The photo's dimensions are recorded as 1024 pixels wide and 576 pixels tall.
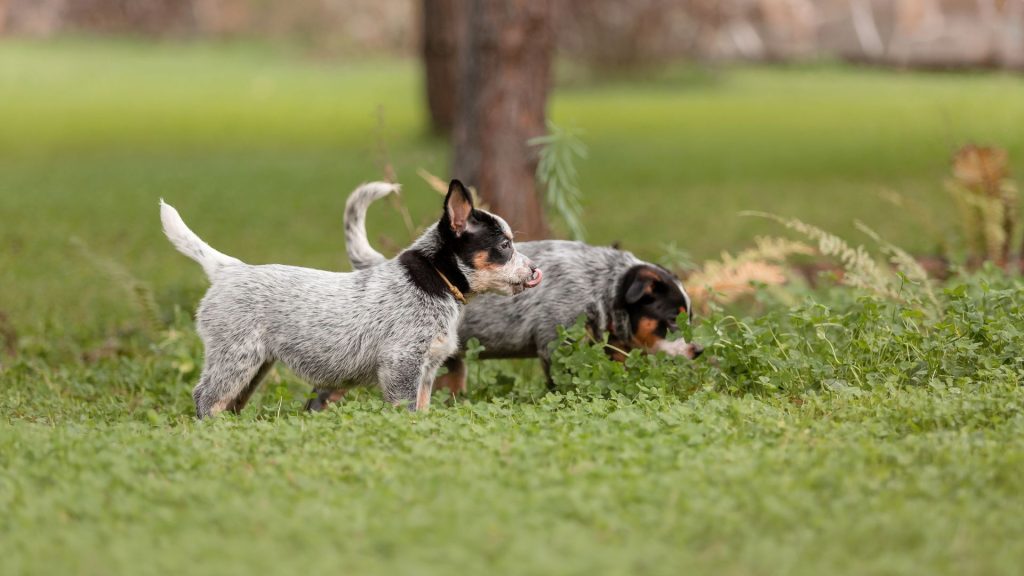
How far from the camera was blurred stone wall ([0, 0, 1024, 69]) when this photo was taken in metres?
33.7

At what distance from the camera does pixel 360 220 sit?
7.12 metres

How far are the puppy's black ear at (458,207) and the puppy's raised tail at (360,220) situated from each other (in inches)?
25.3

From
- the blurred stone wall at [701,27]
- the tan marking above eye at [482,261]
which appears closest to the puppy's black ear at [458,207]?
the tan marking above eye at [482,261]

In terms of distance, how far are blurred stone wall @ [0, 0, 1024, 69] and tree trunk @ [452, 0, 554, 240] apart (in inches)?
636

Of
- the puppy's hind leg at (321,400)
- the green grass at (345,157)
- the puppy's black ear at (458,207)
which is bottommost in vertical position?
the green grass at (345,157)

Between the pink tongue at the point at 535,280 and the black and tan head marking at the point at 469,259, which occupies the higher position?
the black and tan head marking at the point at 469,259

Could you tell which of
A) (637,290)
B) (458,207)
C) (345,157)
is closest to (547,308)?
(637,290)

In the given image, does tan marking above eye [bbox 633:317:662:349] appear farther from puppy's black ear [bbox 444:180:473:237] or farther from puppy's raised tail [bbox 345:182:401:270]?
puppy's raised tail [bbox 345:182:401:270]

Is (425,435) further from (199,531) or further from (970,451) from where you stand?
(970,451)

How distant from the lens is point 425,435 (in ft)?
18.9

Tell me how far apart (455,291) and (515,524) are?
214cm

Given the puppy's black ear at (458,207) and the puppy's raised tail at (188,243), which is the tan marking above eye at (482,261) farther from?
the puppy's raised tail at (188,243)

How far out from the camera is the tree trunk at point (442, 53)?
67.1 ft

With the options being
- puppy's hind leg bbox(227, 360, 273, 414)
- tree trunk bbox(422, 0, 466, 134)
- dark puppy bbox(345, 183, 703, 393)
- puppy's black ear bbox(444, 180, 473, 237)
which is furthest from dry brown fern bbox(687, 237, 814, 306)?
tree trunk bbox(422, 0, 466, 134)
